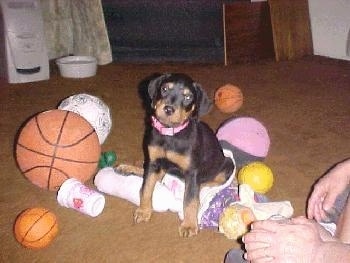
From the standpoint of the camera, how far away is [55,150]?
7.51ft

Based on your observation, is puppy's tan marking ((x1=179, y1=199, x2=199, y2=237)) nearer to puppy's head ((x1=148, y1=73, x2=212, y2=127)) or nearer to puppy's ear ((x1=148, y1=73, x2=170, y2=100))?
puppy's head ((x1=148, y1=73, x2=212, y2=127))

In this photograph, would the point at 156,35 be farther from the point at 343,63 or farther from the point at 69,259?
the point at 69,259

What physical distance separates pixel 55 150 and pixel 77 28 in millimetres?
3654

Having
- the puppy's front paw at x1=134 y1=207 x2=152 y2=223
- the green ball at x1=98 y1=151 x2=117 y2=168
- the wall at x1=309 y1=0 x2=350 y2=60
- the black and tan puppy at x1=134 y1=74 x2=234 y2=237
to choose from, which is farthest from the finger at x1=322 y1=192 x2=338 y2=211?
the wall at x1=309 y1=0 x2=350 y2=60

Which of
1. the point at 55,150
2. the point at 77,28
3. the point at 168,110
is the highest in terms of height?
the point at 77,28

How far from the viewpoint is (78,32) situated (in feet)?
18.5

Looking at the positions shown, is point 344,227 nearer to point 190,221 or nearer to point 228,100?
point 190,221

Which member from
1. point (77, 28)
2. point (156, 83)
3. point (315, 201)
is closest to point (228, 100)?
point (156, 83)

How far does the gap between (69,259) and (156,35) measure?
4.34 metres

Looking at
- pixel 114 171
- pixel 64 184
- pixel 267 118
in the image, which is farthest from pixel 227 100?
pixel 64 184

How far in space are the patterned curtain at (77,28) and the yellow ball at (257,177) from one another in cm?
352

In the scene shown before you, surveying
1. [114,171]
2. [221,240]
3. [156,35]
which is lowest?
[221,240]

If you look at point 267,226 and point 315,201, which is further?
point 315,201

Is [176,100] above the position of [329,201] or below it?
above
